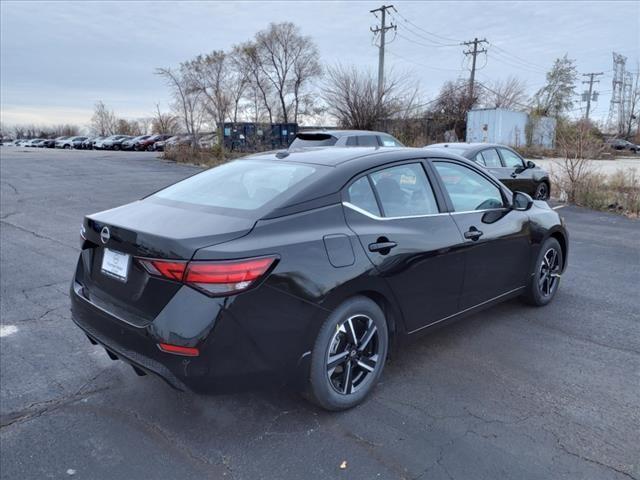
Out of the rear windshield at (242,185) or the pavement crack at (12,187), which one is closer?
the rear windshield at (242,185)

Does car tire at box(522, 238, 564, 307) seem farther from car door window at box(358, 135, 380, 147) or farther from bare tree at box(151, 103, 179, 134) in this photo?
bare tree at box(151, 103, 179, 134)

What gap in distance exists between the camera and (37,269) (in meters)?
6.11

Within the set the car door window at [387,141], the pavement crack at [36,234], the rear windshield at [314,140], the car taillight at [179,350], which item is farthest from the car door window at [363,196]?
the car door window at [387,141]

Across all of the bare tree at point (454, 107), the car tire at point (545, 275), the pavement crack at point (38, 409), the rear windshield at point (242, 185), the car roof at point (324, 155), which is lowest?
the pavement crack at point (38, 409)

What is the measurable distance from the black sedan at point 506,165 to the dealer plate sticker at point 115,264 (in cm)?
800

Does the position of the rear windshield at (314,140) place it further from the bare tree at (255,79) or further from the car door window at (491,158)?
the bare tree at (255,79)

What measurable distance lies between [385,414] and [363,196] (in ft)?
4.50

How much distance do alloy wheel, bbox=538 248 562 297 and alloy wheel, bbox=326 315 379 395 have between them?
93.9 inches

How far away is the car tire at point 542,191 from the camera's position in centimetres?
1186

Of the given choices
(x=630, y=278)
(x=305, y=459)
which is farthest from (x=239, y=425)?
(x=630, y=278)

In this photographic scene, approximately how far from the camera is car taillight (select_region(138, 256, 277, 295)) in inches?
94.0

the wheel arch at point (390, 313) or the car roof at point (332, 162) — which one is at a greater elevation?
the car roof at point (332, 162)

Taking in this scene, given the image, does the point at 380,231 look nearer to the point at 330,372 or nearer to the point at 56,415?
the point at 330,372

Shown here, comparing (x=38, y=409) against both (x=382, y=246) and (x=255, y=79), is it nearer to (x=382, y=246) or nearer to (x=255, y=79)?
(x=382, y=246)
